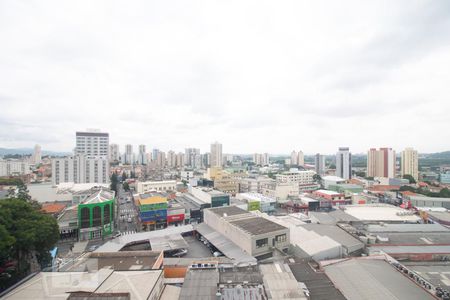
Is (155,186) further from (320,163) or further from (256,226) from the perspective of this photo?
(320,163)

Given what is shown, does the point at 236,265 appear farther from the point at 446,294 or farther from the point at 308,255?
the point at 446,294

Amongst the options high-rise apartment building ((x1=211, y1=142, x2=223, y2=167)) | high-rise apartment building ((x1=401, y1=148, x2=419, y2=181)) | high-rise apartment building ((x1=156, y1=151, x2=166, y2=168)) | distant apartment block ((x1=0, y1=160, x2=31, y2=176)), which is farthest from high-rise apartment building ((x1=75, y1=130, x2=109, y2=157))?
high-rise apartment building ((x1=401, y1=148, x2=419, y2=181))

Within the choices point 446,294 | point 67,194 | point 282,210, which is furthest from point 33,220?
point 282,210

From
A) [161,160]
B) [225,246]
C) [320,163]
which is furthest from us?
[161,160]

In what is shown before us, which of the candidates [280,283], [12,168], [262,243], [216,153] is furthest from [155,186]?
→ [12,168]

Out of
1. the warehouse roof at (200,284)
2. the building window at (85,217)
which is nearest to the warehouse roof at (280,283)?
the warehouse roof at (200,284)

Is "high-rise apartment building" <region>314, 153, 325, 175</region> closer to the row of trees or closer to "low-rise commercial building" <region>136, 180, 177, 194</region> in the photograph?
"low-rise commercial building" <region>136, 180, 177, 194</region>
